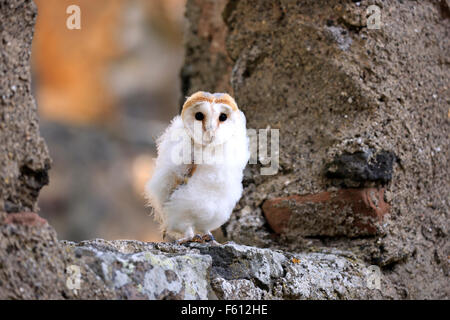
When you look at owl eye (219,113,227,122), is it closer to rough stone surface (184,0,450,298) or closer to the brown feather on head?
the brown feather on head

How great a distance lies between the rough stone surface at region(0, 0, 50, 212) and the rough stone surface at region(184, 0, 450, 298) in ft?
4.02

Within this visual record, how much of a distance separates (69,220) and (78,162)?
3.63ft

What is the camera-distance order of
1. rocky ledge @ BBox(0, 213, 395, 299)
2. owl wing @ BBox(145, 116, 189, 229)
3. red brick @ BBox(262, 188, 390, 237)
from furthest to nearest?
1. red brick @ BBox(262, 188, 390, 237)
2. owl wing @ BBox(145, 116, 189, 229)
3. rocky ledge @ BBox(0, 213, 395, 299)

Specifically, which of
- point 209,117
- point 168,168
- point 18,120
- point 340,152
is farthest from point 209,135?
point 18,120

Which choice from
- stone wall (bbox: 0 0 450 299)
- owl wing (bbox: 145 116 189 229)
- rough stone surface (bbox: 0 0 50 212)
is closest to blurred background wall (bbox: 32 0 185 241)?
stone wall (bbox: 0 0 450 299)

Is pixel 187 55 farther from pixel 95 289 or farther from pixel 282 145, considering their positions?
pixel 95 289

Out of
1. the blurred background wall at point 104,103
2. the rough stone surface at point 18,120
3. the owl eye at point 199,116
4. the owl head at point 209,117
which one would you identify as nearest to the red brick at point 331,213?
the owl head at point 209,117

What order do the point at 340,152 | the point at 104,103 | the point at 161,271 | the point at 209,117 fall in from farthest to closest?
1. the point at 104,103
2. the point at 340,152
3. the point at 209,117
4. the point at 161,271

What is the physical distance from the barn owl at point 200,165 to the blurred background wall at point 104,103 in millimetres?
7343

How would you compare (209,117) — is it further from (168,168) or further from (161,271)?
(161,271)

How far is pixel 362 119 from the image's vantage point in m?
2.55

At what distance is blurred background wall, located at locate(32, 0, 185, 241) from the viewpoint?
33.6 ft

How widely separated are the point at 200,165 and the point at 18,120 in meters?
0.80
